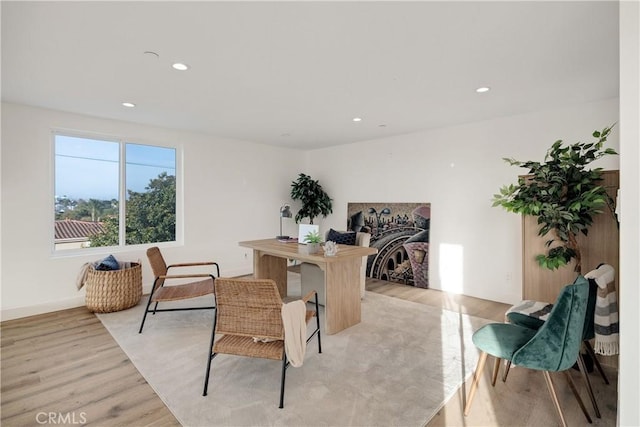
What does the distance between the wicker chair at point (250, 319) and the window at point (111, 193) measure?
10.1 feet

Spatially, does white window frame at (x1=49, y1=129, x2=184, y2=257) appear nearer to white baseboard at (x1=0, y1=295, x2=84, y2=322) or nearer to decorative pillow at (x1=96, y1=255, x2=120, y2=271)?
decorative pillow at (x1=96, y1=255, x2=120, y2=271)

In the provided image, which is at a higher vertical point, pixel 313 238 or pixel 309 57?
pixel 309 57

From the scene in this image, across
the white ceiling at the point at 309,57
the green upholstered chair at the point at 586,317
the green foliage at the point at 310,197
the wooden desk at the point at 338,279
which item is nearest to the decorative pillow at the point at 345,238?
the wooden desk at the point at 338,279

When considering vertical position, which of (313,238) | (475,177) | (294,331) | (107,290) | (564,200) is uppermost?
(475,177)

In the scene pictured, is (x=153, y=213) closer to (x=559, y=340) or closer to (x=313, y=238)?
(x=313, y=238)

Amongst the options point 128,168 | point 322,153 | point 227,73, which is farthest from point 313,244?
point 322,153

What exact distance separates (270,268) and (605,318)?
3.32 meters

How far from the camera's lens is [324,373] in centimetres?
242

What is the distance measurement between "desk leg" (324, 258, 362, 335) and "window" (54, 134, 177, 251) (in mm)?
2961

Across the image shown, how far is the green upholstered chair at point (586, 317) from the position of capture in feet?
6.70

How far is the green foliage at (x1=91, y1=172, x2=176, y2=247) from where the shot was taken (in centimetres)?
432

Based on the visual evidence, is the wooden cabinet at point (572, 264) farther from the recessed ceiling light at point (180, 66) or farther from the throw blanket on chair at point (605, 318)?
the recessed ceiling light at point (180, 66)
